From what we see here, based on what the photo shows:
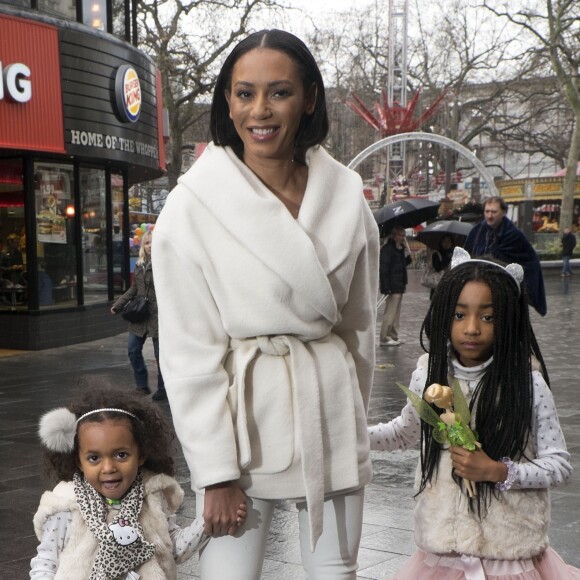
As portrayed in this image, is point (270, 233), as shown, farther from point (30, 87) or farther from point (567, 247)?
point (567, 247)

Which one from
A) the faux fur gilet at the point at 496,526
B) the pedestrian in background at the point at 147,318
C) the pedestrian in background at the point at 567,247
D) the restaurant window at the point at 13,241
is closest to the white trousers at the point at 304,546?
the faux fur gilet at the point at 496,526

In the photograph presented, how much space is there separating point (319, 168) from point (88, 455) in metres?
1.09

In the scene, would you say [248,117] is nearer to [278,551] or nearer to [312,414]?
[312,414]

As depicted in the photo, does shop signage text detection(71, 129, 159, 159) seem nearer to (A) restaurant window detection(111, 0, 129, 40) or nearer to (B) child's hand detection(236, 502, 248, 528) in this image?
(A) restaurant window detection(111, 0, 129, 40)

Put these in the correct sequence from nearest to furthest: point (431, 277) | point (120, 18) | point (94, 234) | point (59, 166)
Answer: point (431, 277) < point (59, 166) < point (94, 234) < point (120, 18)

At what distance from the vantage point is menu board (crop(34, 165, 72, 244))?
14.1 metres

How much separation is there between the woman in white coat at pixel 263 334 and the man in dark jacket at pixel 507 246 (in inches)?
282

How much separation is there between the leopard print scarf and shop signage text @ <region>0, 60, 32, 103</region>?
424 inches

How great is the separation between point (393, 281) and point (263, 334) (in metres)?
11.2

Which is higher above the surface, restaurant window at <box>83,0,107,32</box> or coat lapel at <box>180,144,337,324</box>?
restaurant window at <box>83,0,107,32</box>

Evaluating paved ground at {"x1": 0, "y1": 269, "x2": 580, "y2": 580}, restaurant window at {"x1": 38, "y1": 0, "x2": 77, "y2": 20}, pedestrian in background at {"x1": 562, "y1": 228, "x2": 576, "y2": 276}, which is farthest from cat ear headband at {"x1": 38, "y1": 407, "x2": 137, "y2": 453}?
pedestrian in background at {"x1": 562, "y1": 228, "x2": 576, "y2": 276}

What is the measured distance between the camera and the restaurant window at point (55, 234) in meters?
14.1

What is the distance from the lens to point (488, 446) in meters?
2.79

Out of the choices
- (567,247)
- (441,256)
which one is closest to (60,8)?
(441,256)
